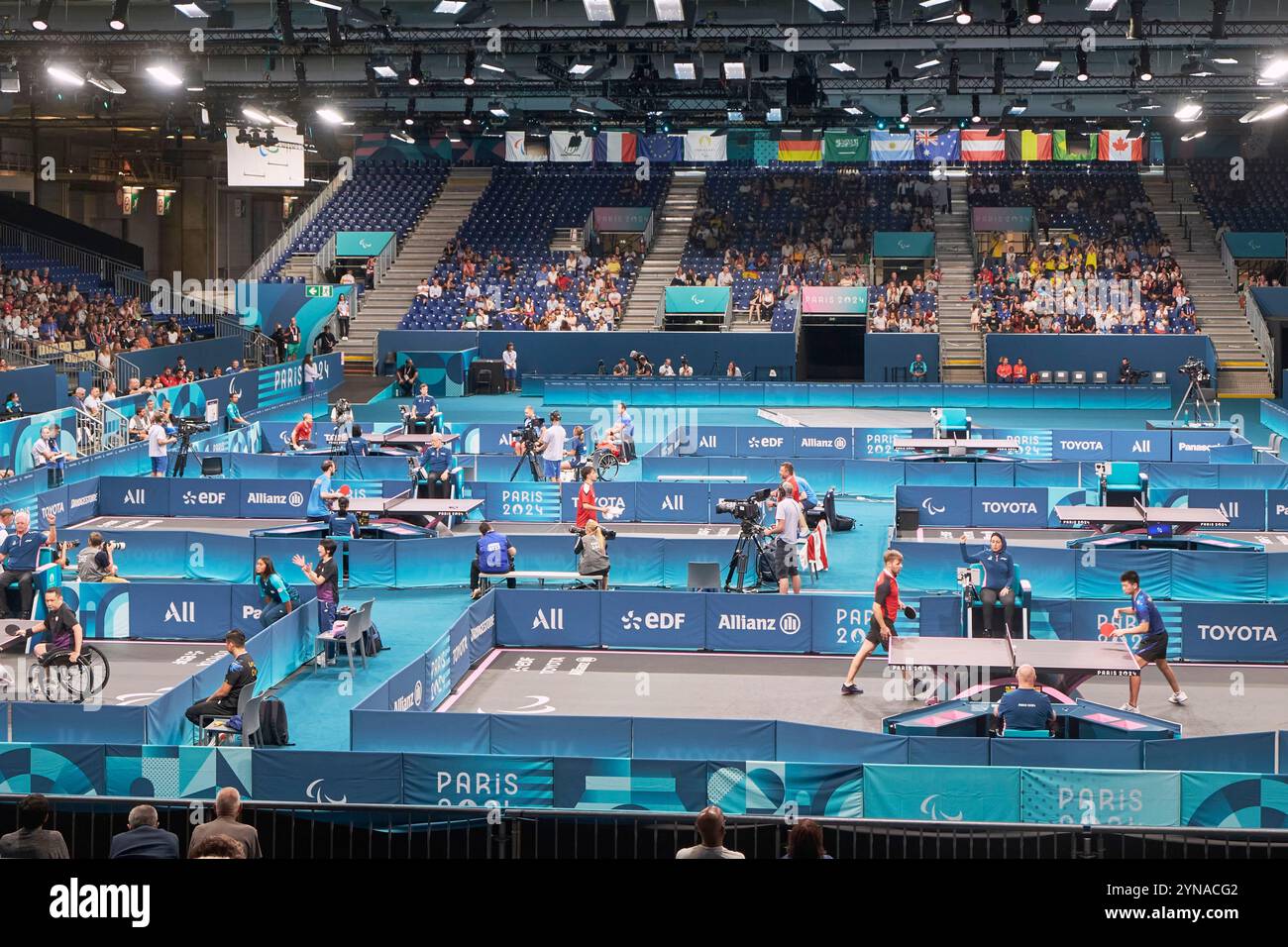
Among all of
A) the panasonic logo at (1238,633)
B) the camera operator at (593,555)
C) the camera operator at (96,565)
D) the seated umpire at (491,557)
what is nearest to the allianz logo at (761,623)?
the camera operator at (593,555)

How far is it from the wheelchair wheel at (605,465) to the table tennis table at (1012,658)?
14995 mm

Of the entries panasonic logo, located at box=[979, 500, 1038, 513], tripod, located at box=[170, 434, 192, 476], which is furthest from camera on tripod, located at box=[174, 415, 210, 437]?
panasonic logo, located at box=[979, 500, 1038, 513]

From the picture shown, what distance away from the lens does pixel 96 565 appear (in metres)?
21.4

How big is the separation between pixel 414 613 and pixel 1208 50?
26.6 m

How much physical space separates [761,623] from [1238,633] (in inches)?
238

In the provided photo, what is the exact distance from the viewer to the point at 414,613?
73.3ft

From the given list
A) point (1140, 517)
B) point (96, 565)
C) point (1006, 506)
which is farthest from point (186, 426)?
point (1140, 517)

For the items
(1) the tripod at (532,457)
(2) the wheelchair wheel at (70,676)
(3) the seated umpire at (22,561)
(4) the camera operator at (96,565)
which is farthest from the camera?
(1) the tripod at (532,457)

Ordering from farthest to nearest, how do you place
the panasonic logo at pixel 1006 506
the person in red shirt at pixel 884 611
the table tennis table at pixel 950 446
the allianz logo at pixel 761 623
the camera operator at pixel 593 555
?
the table tennis table at pixel 950 446 < the panasonic logo at pixel 1006 506 < the camera operator at pixel 593 555 < the allianz logo at pixel 761 623 < the person in red shirt at pixel 884 611

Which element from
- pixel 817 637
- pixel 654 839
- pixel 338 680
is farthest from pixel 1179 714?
pixel 338 680

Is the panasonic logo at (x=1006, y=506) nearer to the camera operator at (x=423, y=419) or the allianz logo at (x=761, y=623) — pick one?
the allianz logo at (x=761, y=623)

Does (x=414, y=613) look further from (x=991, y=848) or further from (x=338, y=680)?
(x=991, y=848)

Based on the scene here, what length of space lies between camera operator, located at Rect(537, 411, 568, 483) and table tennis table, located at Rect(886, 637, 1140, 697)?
1425 cm

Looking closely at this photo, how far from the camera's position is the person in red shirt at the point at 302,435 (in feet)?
110
